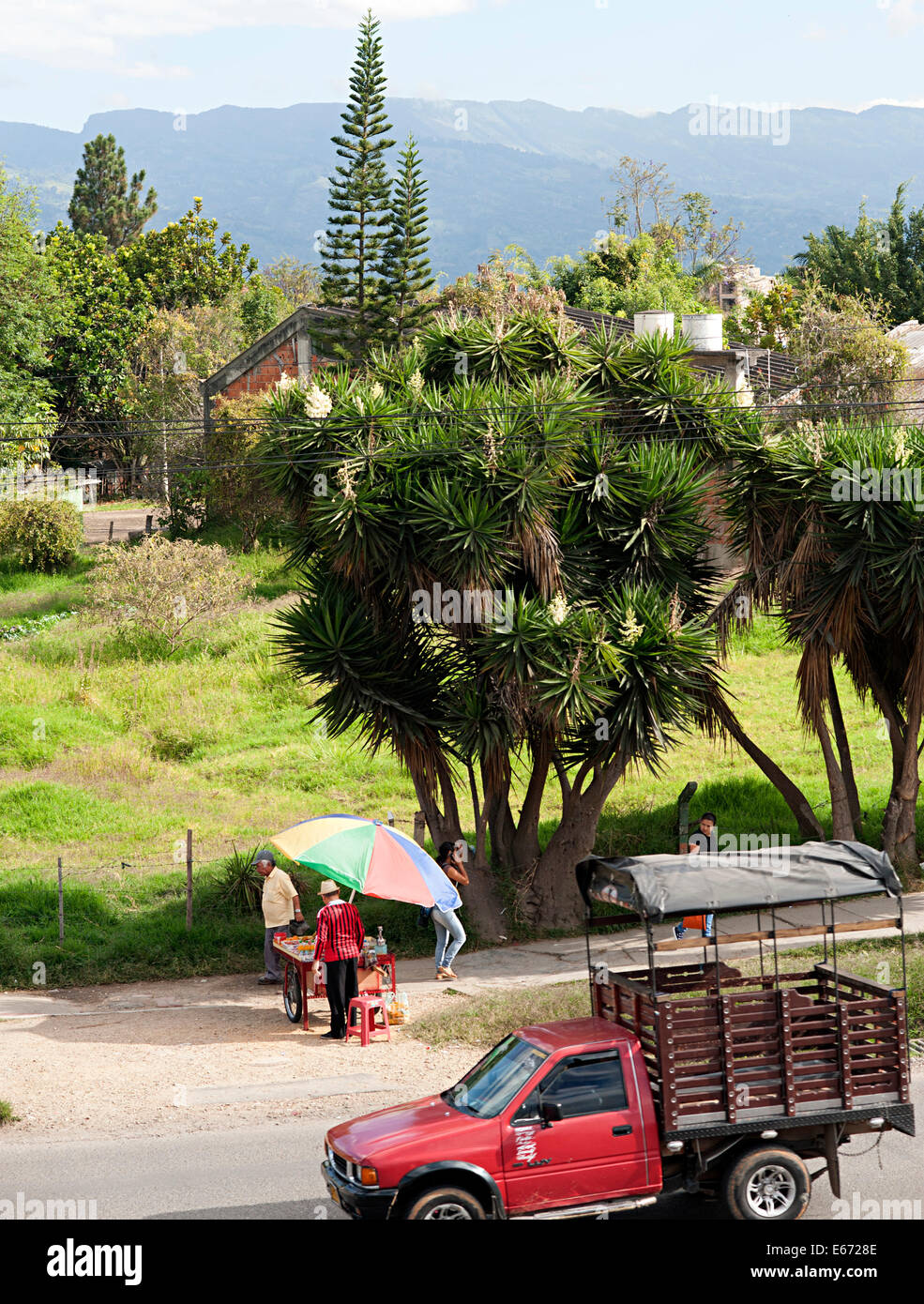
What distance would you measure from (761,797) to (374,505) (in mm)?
10163

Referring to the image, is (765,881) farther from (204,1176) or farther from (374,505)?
(374,505)

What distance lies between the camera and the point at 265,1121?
11.8 meters

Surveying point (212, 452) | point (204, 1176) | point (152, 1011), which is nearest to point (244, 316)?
point (212, 452)

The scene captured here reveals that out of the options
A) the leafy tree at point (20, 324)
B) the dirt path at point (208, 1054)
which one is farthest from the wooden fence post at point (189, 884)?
the leafy tree at point (20, 324)

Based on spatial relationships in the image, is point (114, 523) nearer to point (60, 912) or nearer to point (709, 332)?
point (709, 332)

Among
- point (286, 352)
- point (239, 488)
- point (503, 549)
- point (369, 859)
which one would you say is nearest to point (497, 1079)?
point (369, 859)

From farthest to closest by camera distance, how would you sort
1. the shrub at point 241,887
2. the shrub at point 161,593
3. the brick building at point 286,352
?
the brick building at point 286,352 → the shrub at point 161,593 → the shrub at point 241,887

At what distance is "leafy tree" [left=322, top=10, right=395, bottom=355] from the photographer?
40.4 metres

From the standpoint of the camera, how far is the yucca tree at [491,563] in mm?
15883

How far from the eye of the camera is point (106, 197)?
293 feet

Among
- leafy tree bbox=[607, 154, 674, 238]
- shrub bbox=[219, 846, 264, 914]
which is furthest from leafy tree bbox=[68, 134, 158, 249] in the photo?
shrub bbox=[219, 846, 264, 914]

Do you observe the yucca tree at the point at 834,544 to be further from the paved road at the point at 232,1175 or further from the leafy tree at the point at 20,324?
the leafy tree at the point at 20,324

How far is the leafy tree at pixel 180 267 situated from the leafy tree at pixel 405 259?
24.3m

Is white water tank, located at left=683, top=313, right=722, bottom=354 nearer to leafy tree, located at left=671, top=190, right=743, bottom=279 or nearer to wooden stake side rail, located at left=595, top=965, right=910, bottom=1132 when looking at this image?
wooden stake side rail, located at left=595, top=965, right=910, bottom=1132
